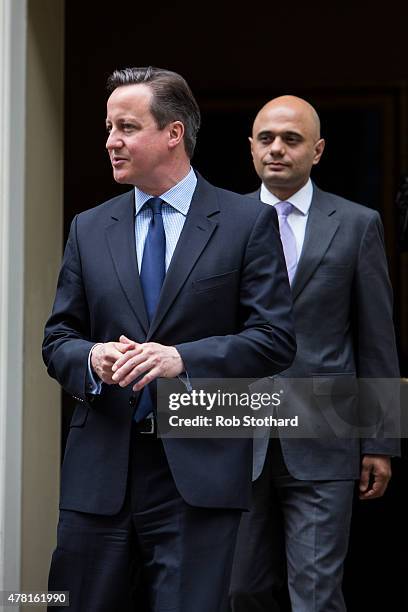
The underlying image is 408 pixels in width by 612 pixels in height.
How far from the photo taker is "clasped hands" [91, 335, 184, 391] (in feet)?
8.48

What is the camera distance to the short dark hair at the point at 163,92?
9.45 ft

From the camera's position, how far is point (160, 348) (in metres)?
2.64

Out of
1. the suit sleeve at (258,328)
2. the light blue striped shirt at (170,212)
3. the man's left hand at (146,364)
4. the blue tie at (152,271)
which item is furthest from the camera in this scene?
the light blue striped shirt at (170,212)

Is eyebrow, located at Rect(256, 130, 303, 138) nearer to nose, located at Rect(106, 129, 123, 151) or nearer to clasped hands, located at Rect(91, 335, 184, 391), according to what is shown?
nose, located at Rect(106, 129, 123, 151)

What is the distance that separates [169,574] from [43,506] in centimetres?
147

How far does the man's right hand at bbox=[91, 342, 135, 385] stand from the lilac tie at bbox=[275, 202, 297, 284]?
112cm

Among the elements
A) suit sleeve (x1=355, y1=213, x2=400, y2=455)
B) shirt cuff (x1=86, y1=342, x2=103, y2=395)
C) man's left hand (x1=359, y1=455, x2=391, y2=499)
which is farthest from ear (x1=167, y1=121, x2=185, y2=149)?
man's left hand (x1=359, y1=455, x2=391, y2=499)

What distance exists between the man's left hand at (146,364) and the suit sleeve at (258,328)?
0.03m

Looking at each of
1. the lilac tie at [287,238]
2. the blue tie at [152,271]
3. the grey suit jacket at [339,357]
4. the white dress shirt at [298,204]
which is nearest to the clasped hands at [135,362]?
the blue tie at [152,271]

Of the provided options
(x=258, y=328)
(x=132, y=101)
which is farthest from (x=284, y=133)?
(x=258, y=328)

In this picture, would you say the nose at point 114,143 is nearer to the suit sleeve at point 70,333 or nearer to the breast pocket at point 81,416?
the suit sleeve at point 70,333

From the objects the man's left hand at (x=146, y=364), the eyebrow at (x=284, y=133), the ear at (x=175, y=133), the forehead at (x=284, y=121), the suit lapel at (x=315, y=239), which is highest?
the forehead at (x=284, y=121)

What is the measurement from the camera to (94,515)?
2.79m

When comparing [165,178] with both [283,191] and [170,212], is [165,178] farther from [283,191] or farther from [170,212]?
[283,191]
